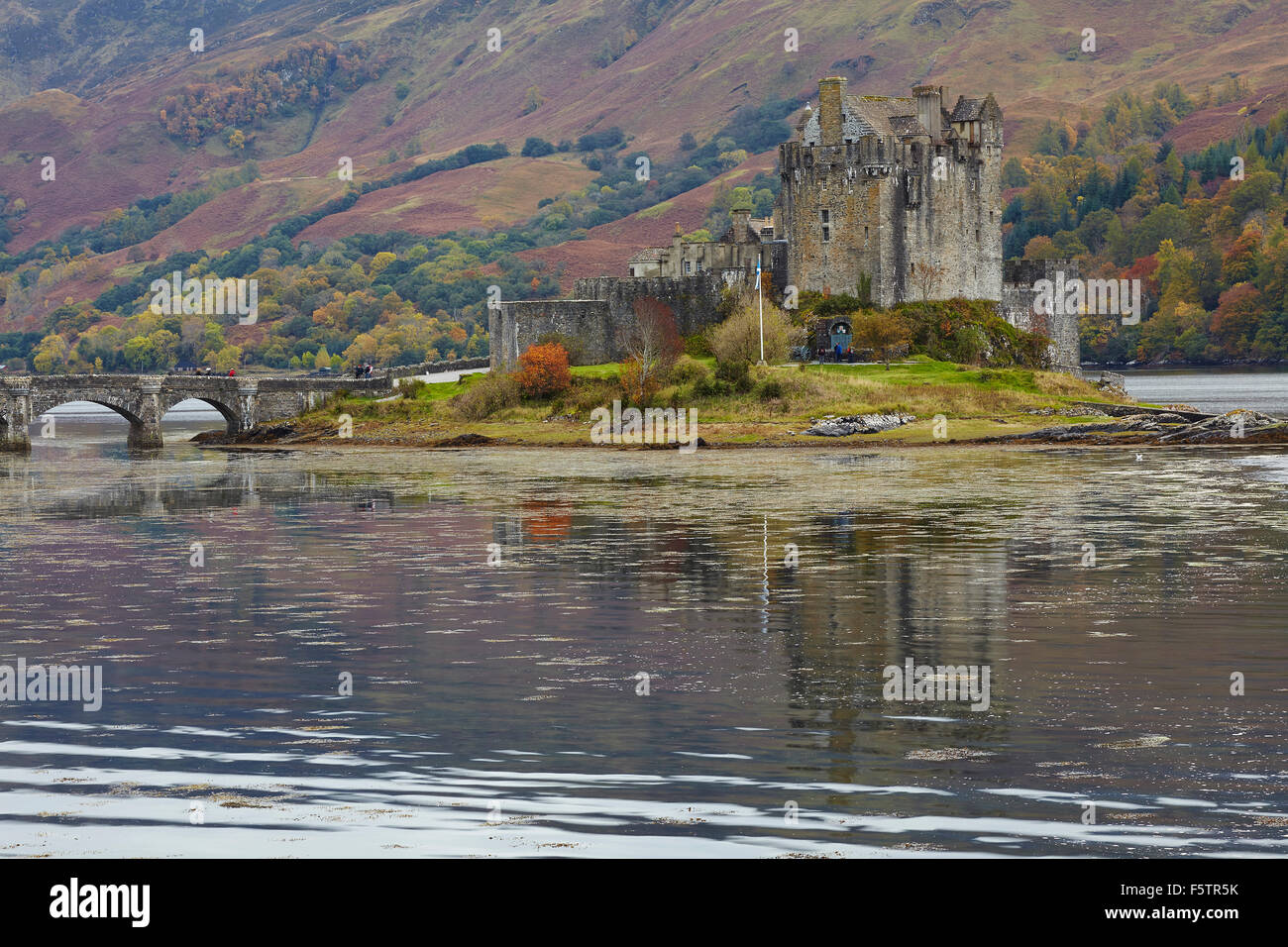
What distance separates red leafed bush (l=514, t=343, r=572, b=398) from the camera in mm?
88562

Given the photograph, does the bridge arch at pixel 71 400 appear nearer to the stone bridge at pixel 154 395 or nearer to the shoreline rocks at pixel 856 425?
the stone bridge at pixel 154 395

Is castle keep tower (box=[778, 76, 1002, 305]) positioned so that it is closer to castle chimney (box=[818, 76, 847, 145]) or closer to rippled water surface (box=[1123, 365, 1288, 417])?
castle chimney (box=[818, 76, 847, 145])

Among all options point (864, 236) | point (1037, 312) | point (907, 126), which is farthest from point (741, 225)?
point (1037, 312)

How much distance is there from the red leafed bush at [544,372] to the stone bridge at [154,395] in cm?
1561

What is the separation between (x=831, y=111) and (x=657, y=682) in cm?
7197

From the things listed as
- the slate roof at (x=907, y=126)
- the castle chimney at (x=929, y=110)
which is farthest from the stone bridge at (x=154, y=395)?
the castle chimney at (x=929, y=110)

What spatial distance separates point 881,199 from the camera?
88688mm

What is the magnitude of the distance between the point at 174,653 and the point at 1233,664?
48.0 feet

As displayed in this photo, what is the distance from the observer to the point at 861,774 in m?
16.6

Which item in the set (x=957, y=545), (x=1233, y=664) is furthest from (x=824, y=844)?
(x=957, y=545)

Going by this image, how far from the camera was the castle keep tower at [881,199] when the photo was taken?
291ft

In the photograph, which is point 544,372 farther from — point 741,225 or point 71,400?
point 71,400

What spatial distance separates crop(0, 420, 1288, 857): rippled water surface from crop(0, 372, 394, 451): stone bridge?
54038 mm
